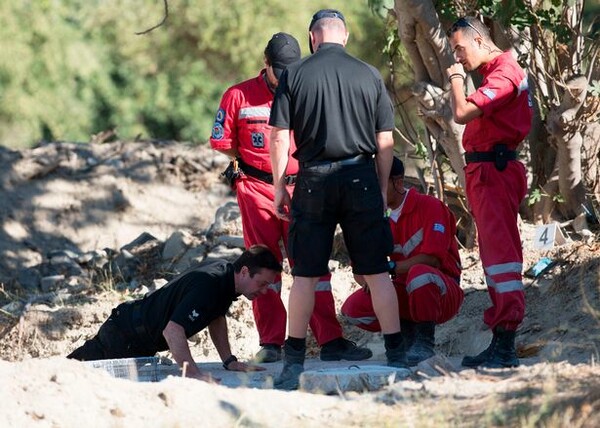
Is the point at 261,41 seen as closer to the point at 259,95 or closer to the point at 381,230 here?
the point at 259,95

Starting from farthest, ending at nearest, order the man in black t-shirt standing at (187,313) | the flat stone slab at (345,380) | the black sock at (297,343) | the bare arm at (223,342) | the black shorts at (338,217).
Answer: the bare arm at (223,342) < the man in black t-shirt standing at (187,313) < the black sock at (297,343) < the black shorts at (338,217) < the flat stone slab at (345,380)

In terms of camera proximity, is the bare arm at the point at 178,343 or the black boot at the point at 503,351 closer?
the black boot at the point at 503,351

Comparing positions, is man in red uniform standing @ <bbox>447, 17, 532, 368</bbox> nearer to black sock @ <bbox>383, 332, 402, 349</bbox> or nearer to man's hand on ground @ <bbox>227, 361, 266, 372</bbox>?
black sock @ <bbox>383, 332, 402, 349</bbox>

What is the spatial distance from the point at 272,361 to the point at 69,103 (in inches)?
726

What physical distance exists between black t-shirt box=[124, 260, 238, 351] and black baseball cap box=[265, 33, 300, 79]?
134 cm

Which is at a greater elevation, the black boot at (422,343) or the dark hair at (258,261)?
the dark hair at (258,261)

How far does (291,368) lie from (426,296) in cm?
105

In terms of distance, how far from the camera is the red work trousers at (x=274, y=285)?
8297 millimetres

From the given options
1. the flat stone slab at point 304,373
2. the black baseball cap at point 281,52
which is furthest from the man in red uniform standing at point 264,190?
the flat stone slab at point 304,373

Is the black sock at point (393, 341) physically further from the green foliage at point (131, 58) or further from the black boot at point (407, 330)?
the green foliage at point (131, 58)

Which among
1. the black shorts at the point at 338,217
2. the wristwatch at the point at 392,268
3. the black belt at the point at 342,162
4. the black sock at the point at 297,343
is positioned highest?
the black belt at the point at 342,162

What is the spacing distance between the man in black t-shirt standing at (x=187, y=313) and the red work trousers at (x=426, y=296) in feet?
2.57

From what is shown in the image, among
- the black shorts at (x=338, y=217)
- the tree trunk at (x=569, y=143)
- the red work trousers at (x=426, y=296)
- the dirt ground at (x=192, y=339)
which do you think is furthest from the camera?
the tree trunk at (x=569, y=143)

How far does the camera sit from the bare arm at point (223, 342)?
7.86m
